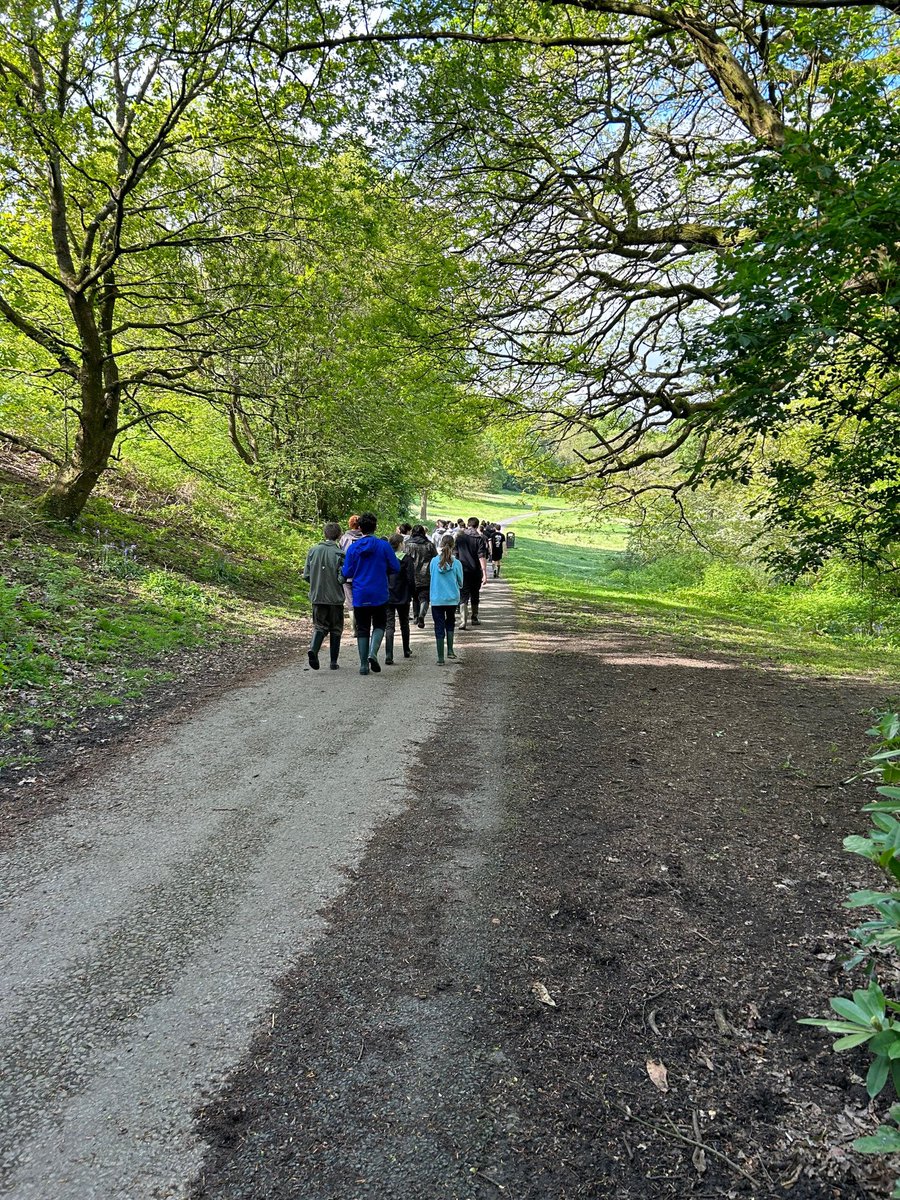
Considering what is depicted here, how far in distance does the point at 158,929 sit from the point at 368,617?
5918 mm

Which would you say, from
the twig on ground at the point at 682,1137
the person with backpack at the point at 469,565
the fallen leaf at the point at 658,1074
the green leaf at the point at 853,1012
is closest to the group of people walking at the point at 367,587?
the person with backpack at the point at 469,565

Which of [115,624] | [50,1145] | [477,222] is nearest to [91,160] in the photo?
[477,222]

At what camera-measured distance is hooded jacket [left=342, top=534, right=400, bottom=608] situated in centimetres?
870

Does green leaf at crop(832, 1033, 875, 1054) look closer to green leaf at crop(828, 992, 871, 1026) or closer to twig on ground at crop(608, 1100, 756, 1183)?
green leaf at crop(828, 992, 871, 1026)

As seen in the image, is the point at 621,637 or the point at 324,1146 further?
the point at 621,637

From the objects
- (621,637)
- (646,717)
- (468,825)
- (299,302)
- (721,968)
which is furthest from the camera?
(621,637)

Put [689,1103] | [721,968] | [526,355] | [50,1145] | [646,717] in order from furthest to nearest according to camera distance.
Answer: [526,355] → [646,717] → [721,968] → [689,1103] → [50,1145]

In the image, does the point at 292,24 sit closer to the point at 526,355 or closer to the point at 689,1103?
the point at 526,355

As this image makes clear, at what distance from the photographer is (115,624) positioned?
8508 millimetres

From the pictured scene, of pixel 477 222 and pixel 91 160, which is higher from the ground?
pixel 91 160

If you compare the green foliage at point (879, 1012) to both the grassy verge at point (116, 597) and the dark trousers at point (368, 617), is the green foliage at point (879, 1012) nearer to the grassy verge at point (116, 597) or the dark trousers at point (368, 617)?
the grassy verge at point (116, 597)

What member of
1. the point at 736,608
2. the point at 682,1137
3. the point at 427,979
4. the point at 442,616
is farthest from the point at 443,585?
the point at 736,608

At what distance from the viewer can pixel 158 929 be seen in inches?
127

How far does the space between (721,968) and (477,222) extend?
358 inches
